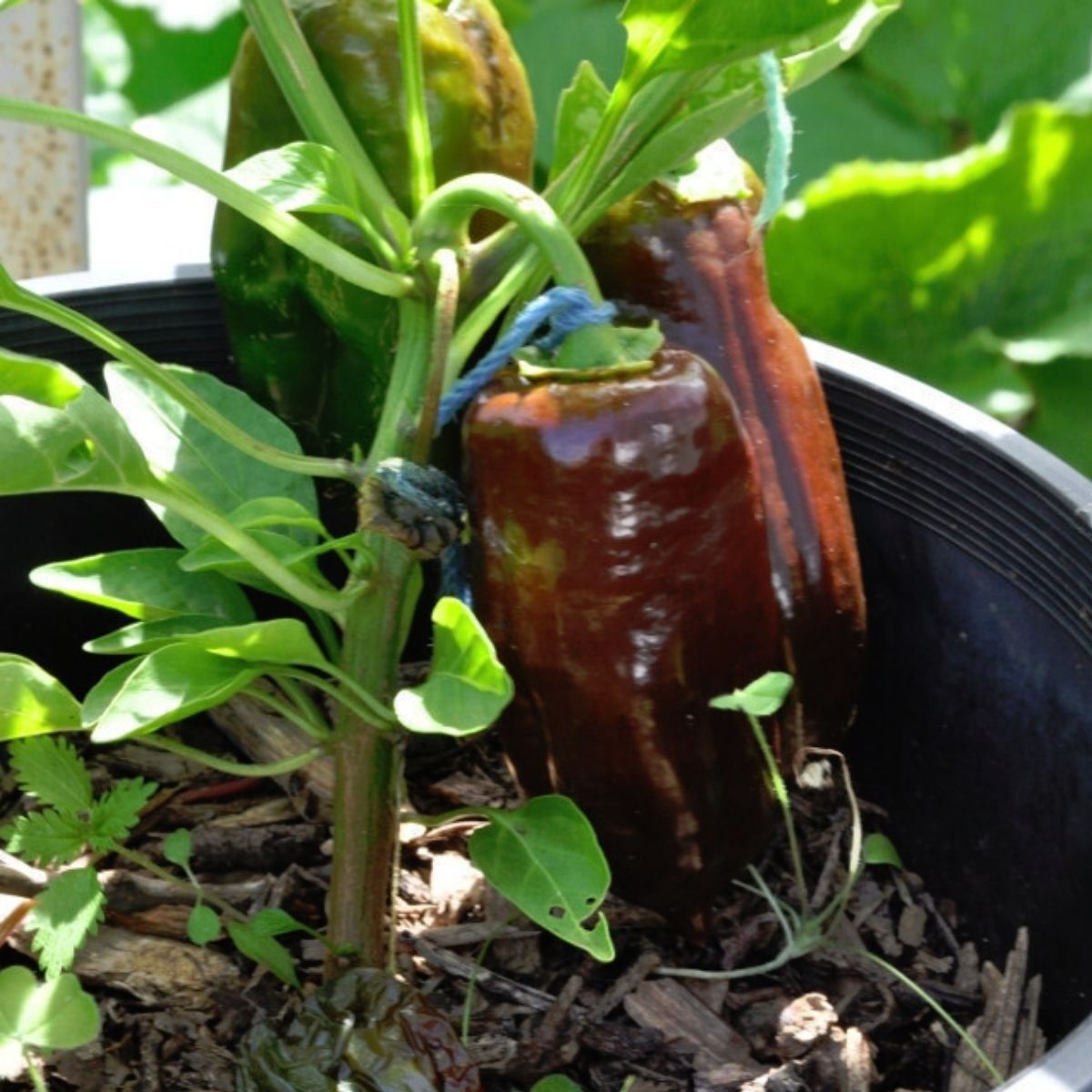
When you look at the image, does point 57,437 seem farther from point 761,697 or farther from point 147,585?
point 761,697

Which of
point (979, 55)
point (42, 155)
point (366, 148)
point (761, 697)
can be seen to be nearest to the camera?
point (761, 697)

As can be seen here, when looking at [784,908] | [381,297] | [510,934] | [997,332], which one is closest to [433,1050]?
[510,934]

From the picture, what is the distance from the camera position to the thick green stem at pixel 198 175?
744mm

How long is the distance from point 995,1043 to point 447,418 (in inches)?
17.1

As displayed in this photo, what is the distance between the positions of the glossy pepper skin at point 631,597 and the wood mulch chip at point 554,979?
71 millimetres

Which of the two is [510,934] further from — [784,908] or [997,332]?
[997,332]

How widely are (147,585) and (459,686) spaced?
7.9 inches

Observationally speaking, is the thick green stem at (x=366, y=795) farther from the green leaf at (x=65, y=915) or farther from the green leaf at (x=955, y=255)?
the green leaf at (x=955, y=255)

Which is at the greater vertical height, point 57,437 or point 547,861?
point 57,437

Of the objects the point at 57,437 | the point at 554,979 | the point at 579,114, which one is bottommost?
the point at 554,979

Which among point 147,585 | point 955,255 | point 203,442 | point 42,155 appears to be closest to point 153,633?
point 147,585

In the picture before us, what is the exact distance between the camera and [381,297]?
953mm

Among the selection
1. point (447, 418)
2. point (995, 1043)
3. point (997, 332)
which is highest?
point (447, 418)

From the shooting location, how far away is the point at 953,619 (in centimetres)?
96
